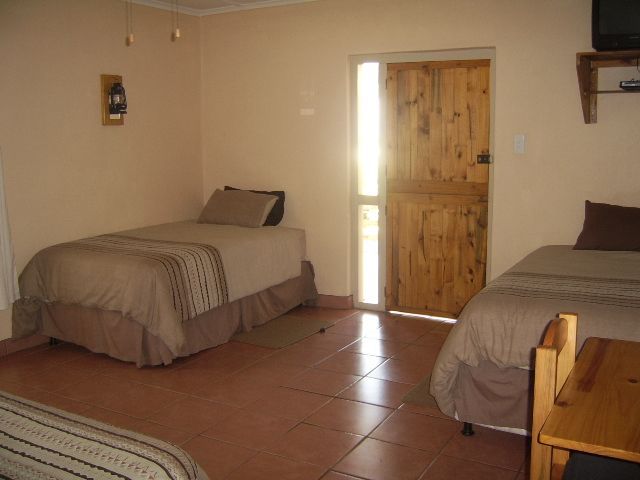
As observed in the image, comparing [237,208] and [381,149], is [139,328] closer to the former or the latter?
[237,208]

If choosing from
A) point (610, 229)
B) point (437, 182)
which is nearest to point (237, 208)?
point (437, 182)

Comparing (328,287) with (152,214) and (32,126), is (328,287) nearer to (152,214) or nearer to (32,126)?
(152,214)

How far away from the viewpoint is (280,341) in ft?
14.9

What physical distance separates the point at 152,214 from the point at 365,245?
1.67 m

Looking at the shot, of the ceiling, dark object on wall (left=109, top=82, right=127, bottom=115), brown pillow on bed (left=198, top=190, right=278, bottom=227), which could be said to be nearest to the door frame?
brown pillow on bed (left=198, top=190, right=278, bottom=227)

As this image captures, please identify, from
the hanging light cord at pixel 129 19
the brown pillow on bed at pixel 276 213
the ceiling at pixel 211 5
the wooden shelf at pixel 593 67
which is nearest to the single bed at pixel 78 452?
the wooden shelf at pixel 593 67

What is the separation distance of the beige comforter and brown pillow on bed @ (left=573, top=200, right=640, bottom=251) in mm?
2076

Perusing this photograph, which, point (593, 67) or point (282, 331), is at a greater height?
point (593, 67)

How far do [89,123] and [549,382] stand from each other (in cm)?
400

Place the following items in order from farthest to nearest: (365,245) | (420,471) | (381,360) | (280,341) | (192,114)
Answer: (192,114)
(365,245)
(280,341)
(381,360)
(420,471)

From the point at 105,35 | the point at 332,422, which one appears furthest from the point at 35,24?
the point at 332,422

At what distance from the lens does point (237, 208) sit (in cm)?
527

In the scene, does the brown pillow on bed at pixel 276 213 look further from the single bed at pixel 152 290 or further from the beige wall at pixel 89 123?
the beige wall at pixel 89 123

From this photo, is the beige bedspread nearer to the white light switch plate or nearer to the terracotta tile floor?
the terracotta tile floor
